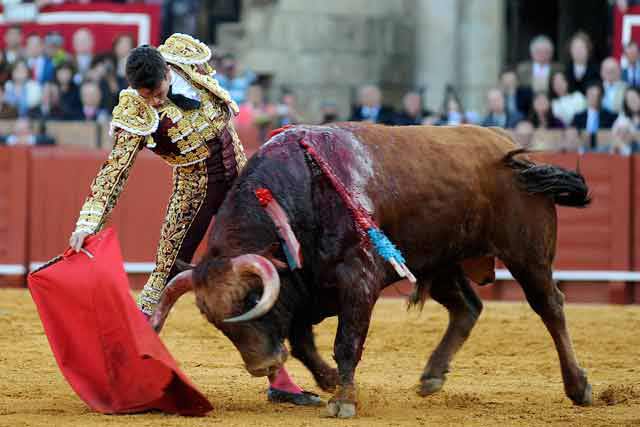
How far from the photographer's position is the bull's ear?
5609 mm

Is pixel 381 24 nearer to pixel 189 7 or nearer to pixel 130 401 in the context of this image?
pixel 189 7

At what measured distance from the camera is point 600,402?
6324mm

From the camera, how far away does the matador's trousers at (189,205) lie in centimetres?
604

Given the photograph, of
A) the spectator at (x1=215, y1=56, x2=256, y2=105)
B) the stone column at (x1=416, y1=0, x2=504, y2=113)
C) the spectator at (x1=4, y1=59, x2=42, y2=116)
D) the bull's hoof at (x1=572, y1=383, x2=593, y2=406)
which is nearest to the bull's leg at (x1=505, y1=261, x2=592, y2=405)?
the bull's hoof at (x1=572, y1=383, x2=593, y2=406)

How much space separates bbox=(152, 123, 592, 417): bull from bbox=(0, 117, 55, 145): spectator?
5.81 m

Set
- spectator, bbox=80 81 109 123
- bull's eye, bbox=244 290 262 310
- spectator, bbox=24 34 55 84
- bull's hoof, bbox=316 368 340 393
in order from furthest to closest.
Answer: spectator, bbox=24 34 55 84 < spectator, bbox=80 81 109 123 < bull's hoof, bbox=316 368 340 393 < bull's eye, bbox=244 290 262 310

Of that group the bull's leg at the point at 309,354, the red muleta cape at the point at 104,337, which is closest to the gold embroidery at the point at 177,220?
the red muleta cape at the point at 104,337

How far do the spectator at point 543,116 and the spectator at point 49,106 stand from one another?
12.7 ft

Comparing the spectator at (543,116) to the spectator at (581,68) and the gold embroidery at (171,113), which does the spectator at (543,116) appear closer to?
the spectator at (581,68)

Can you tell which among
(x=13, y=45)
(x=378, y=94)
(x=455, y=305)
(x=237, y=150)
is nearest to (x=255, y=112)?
(x=378, y=94)

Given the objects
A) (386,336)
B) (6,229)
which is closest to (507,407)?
(386,336)

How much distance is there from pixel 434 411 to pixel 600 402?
792 millimetres

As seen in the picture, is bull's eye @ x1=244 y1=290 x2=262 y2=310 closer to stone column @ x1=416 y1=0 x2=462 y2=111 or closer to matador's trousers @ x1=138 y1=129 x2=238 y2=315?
matador's trousers @ x1=138 y1=129 x2=238 y2=315

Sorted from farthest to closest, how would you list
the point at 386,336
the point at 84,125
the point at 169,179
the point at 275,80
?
the point at 275,80 < the point at 84,125 < the point at 169,179 < the point at 386,336
